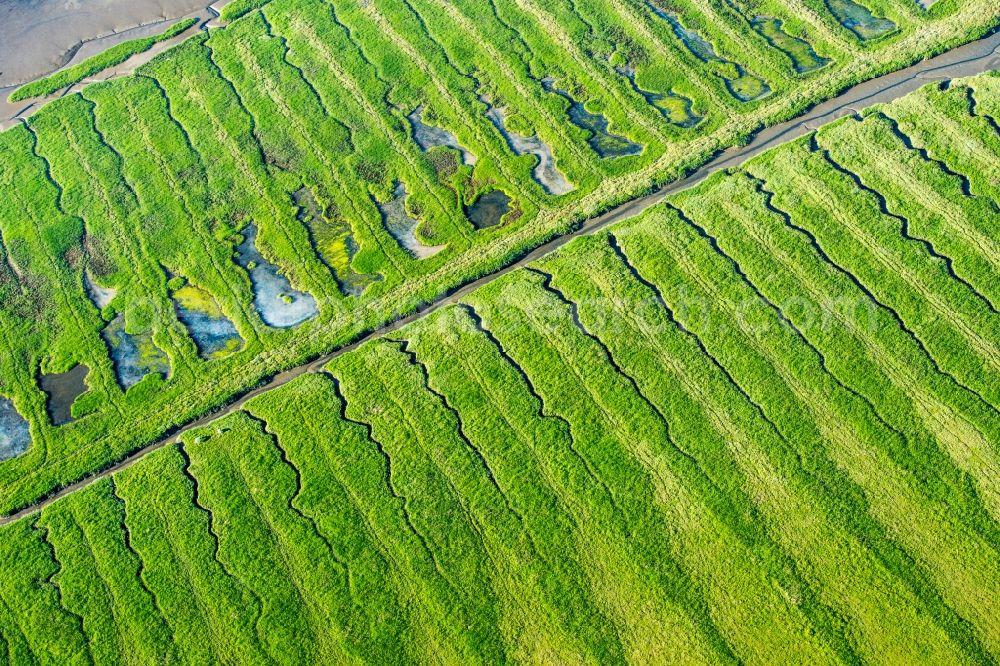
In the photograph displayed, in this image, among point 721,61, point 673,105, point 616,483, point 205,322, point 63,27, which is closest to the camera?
point 616,483

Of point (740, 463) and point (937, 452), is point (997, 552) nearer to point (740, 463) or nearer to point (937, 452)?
point (937, 452)

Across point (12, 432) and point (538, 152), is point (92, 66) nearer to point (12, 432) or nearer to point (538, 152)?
point (12, 432)

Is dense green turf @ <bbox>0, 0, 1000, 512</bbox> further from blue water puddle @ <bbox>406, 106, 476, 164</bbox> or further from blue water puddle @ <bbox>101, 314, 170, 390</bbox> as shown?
blue water puddle @ <bbox>406, 106, 476, 164</bbox>

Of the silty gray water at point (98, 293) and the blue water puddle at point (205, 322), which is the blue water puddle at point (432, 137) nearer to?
the blue water puddle at point (205, 322)

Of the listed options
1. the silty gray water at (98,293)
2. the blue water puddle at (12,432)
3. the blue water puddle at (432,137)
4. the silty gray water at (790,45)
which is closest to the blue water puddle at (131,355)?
the silty gray water at (98,293)

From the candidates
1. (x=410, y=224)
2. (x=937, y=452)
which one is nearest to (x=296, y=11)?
(x=410, y=224)

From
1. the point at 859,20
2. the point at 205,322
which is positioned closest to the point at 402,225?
the point at 205,322
